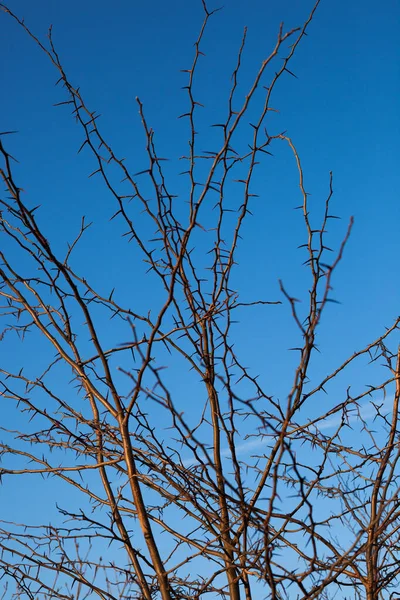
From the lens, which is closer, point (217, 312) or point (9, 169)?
point (9, 169)

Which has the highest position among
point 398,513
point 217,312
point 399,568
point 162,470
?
point 217,312

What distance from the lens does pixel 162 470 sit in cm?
183

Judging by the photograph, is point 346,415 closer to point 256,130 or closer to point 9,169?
point 256,130

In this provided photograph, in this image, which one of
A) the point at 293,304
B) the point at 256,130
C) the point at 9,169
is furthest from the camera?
the point at 256,130

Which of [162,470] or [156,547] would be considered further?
[162,470]

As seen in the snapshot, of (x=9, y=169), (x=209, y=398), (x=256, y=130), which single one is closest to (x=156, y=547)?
(x=209, y=398)

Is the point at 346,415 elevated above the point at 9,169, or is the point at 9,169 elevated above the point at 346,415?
the point at 9,169

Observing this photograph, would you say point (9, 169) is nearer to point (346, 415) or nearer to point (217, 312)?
point (217, 312)

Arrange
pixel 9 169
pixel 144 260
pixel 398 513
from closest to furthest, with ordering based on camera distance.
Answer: pixel 9 169 → pixel 398 513 → pixel 144 260

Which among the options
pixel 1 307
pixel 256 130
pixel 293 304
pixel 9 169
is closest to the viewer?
pixel 293 304

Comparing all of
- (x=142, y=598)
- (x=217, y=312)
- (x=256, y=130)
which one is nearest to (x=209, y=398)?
(x=217, y=312)

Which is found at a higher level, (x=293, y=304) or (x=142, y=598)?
(x=293, y=304)

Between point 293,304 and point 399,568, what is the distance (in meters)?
1.00

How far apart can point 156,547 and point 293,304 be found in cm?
86
